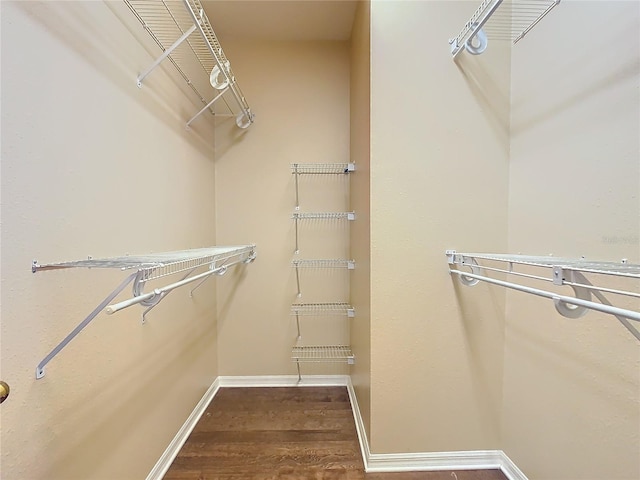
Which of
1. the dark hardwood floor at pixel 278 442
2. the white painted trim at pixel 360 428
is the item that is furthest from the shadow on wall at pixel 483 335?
the white painted trim at pixel 360 428

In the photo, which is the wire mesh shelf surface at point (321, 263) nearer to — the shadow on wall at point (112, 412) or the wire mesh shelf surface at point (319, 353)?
the wire mesh shelf surface at point (319, 353)

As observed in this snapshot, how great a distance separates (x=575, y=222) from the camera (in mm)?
1069

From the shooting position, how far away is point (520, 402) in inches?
52.5

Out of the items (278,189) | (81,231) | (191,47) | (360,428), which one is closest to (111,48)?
(191,47)

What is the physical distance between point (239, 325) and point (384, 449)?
4.38ft

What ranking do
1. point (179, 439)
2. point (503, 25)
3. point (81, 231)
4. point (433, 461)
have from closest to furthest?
1. point (81, 231)
2. point (503, 25)
3. point (433, 461)
4. point (179, 439)

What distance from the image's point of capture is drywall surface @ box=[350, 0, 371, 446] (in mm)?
1467

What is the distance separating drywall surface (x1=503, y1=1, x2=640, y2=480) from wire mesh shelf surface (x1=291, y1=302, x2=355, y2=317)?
1128 mm

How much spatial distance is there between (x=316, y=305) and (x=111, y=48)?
1.90m

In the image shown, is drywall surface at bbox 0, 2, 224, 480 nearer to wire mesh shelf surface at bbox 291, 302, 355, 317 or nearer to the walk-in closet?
the walk-in closet

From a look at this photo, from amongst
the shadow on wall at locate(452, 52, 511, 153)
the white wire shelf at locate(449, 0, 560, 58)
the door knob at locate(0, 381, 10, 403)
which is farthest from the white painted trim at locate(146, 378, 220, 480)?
the white wire shelf at locate(449, 0, 560, 58)

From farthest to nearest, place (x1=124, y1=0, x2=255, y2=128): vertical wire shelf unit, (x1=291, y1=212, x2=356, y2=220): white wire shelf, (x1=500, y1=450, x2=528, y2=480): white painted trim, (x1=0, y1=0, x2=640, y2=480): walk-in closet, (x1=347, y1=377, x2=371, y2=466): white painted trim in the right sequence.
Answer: (x1=291, y1=212, x2=356, y2=220): white wire shelf, (x1=347, y1=377, x2=371, y2=466): white painted trim, (x1=500, y1=450, x2=528, y2=480): white painted trim, (x1=124, y1=0, x2=255, y2=128): vertical wire shelf unit, (x1=0, y1=0, x2=640, y2=480): walk-in closet

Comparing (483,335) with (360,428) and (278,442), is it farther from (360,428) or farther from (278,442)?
(278,442)

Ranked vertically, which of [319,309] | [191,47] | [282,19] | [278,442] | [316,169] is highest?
[282,19]
